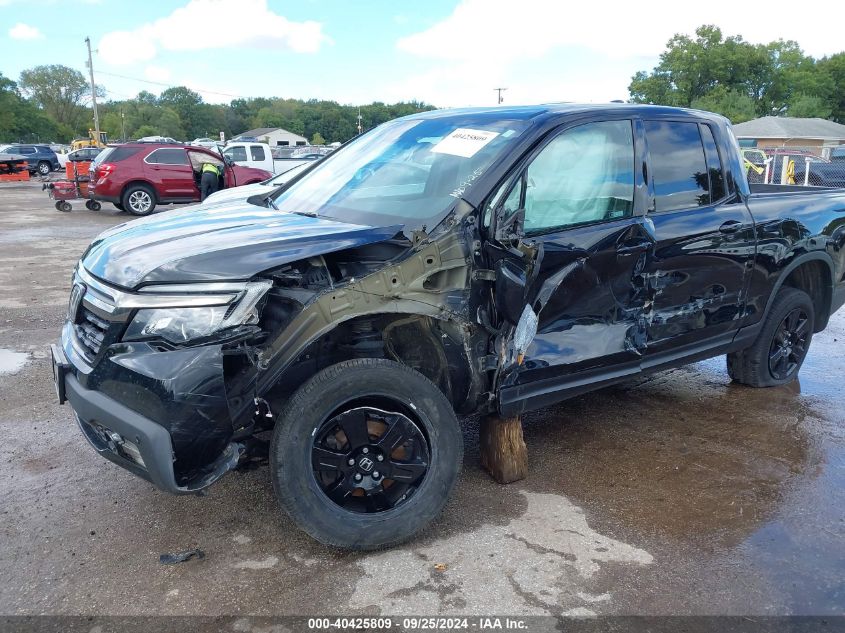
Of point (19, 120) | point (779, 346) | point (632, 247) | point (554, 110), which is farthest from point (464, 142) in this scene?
point (19, 120)

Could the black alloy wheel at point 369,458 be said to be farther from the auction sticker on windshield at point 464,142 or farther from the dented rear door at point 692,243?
the dented rear door at point 692,243

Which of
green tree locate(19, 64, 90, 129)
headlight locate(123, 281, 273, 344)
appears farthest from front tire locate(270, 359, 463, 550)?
green tree locate(19, 64, 90, 129)

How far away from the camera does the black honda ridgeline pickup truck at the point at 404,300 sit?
2.77 meters

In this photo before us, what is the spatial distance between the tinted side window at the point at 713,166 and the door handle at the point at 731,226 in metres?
0.17

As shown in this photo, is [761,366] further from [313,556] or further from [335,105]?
[335,105]

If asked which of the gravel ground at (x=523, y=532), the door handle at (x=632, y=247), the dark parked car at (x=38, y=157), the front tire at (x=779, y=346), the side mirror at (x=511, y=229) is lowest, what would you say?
the gravel ground at (x=523, y=532)

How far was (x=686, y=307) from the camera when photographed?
4.12m

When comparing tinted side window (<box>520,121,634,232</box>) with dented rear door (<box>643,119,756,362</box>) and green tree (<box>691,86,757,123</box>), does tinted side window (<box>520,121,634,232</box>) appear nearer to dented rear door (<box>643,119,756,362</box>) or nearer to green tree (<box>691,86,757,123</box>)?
dented rear door (<box>643,119,756,362</box>)

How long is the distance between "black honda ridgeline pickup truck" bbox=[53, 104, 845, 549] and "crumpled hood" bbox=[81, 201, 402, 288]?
0.01 metres

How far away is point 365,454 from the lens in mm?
3035

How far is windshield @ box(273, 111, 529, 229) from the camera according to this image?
3445mm

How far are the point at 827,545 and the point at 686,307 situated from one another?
145cm

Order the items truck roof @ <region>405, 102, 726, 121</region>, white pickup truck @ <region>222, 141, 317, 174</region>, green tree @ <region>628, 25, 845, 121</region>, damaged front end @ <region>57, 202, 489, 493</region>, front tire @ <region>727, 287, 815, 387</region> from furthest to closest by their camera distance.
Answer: green tree @ <region>628, 25, 845, 121</region> < white pickup truck @ <region>222, 141, 317, 174</region> < front tire @ <region>727, 287, 815, 387</region> < truck roof @ <region>405, 102, 726, 121</region> < damaged front end @ <region>57, 202, 489, 493</region>

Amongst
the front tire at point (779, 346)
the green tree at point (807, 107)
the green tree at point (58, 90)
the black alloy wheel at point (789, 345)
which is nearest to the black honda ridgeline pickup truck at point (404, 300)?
the front tire at point (779, 346)
